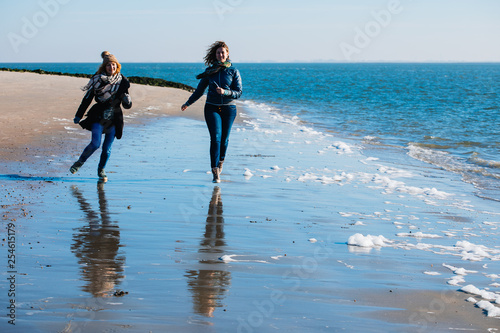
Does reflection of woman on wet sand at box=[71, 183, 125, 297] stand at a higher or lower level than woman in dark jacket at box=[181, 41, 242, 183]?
lower

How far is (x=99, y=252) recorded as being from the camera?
511 centimetres

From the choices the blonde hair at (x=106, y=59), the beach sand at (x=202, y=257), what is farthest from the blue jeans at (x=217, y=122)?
the blonde hair at (x=106, y=59)

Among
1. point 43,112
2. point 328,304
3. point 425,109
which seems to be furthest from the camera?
point 425,109

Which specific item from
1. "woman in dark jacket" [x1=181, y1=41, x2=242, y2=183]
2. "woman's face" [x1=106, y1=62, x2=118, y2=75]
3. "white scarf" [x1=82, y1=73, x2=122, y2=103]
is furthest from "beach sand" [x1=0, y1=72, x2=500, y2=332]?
"woman's face" [x1=106, y1=62, x2=118, y2=75]

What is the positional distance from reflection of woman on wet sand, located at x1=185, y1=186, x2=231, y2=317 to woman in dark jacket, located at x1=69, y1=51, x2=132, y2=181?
9.82ft

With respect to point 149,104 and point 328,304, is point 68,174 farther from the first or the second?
point 149,104

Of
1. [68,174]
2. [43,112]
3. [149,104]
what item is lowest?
[68,174]

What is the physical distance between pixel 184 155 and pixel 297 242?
5997 mm

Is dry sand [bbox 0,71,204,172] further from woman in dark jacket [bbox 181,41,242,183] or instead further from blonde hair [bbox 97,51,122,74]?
woman in dark jacket [bbox 181,41,242,183]

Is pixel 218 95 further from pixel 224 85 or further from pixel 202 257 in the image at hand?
pixel 202 257

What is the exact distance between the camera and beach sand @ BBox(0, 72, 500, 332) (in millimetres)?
3832

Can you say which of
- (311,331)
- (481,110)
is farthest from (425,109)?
(311,331)

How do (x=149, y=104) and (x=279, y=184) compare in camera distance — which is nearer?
(x=279, y=184)

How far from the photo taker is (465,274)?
16.6ft
